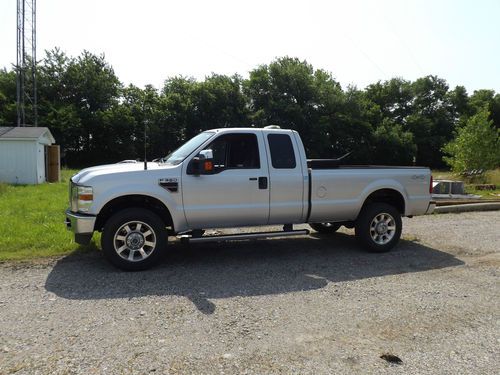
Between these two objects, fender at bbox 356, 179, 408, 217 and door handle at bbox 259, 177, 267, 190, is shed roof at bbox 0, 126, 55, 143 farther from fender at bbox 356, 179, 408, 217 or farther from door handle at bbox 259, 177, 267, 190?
fender at bbox 356, 179, 408, 217

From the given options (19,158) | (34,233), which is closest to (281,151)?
(34,233)

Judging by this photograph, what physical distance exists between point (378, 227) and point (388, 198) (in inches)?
27.1

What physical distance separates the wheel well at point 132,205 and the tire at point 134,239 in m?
0.22

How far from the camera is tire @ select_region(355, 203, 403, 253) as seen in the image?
294 inches

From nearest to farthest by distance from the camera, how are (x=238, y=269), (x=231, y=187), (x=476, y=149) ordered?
(x=238, y=269), (x=231, y=187), (x=476, y=149)

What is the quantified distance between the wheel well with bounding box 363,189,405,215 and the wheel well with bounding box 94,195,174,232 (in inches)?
136

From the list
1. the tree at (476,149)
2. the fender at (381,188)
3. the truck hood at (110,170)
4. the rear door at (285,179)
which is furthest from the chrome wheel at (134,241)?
the tree at (476,149)

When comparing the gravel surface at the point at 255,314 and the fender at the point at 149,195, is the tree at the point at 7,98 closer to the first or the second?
the gravel surface at the point at 255,314

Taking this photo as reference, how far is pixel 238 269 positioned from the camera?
6.45 meters

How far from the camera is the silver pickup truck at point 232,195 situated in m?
6.13

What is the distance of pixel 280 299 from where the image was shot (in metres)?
5.14

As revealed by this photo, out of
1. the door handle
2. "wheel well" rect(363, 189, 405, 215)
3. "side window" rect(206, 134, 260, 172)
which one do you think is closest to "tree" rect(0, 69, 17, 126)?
"side window" rect(206, 134, 260, 172)

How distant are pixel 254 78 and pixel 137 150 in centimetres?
1683

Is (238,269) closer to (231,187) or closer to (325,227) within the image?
(231,187)
